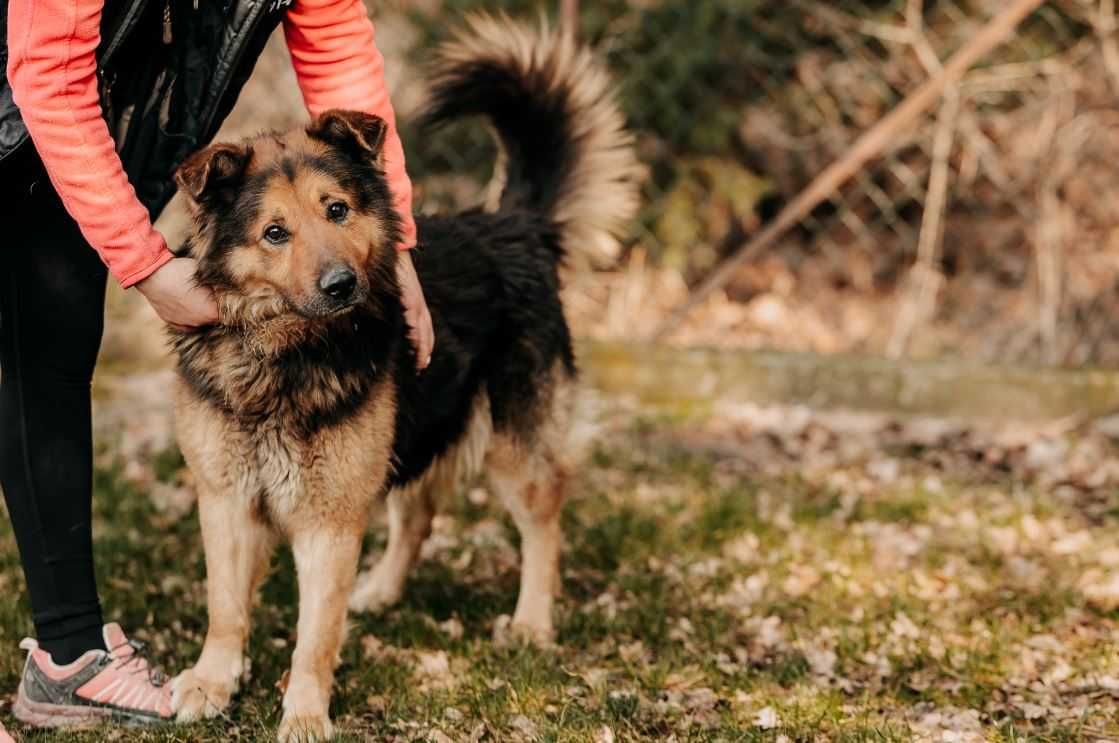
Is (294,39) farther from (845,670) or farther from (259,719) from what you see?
(845,670)

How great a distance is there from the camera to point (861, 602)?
12.4 feet

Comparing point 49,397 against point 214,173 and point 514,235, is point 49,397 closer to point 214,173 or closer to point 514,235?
point 214,173

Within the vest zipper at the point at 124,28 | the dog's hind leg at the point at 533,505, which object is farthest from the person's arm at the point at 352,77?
the dog's hind leg at the point at 533,505

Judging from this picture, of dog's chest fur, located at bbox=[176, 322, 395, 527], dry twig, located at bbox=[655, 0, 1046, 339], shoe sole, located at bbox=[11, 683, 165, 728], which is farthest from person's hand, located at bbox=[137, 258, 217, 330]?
dry twig, located at bbox=[655, 0, 1046, 339]

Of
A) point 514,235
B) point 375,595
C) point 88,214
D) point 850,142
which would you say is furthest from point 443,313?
point 850,142

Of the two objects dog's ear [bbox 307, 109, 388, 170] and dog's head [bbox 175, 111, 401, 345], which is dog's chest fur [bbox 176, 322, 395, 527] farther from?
dog's ear [bbox 307, 109, 388, 170]

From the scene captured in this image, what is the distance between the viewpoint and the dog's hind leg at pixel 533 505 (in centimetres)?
369

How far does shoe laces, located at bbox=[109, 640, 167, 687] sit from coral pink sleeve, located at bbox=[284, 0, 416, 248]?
3.90 feet

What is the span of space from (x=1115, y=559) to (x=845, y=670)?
1377mm

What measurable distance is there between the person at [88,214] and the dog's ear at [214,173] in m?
0.12

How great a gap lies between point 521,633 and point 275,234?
1448 millimetres

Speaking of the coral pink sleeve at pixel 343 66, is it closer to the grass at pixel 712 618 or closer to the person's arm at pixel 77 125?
the person's arm at pixel 77 125

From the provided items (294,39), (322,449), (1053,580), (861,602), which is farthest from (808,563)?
(294,39)

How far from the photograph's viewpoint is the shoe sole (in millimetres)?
2855
